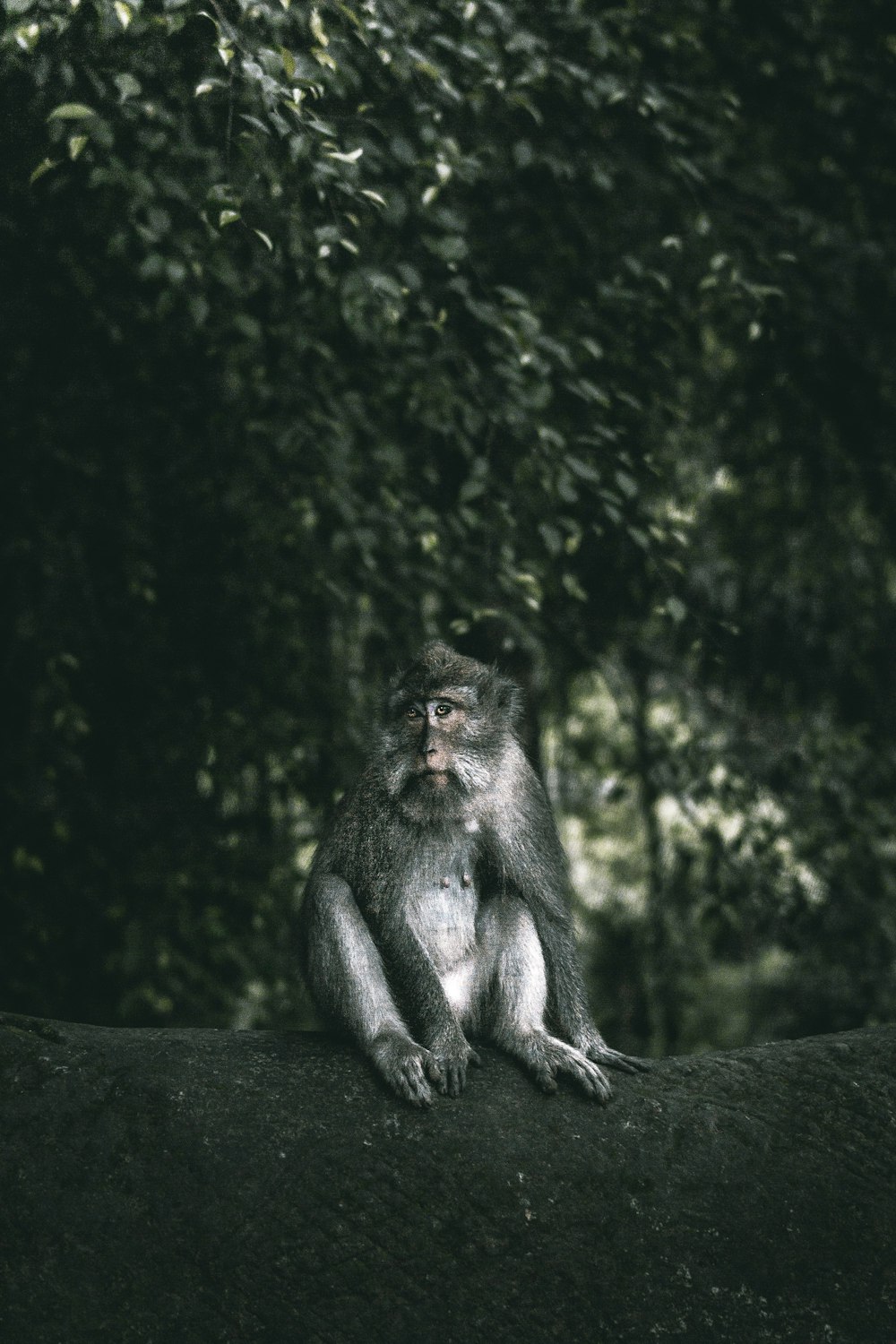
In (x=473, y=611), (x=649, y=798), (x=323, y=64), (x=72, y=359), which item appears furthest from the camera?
(x=649, y=798)

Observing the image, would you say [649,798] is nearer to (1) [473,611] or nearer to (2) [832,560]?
(2) [832,560]

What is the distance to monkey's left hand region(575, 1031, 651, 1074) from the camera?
3.44 m

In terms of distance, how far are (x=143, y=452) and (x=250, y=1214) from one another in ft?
10.6

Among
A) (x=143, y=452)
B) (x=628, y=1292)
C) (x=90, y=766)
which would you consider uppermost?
(x=143, y=452)

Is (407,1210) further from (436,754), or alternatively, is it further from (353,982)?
(436,754)

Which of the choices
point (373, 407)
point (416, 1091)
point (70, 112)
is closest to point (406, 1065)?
point (416, 1091)

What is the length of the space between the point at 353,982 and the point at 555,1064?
1.98 feet

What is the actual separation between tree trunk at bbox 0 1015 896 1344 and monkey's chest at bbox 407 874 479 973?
2.10 ft

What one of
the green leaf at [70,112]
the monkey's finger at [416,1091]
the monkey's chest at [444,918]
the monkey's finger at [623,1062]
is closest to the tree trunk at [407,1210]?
the monkey's finger at [416,1091]

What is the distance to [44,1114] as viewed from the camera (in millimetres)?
3059

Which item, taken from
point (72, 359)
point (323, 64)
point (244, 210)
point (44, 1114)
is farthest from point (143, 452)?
point (44, 1114)

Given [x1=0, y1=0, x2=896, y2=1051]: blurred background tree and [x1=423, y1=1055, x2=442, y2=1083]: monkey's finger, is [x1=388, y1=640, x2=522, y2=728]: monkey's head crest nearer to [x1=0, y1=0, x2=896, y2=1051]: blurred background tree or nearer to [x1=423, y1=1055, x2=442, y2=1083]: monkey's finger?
[x1=0, y1=0, x2=896, y2=1051]: blurred background tree

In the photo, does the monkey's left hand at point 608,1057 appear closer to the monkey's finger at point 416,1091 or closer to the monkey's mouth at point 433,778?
the monkey's finger at point 416,1091

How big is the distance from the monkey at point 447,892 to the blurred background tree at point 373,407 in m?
0.70
